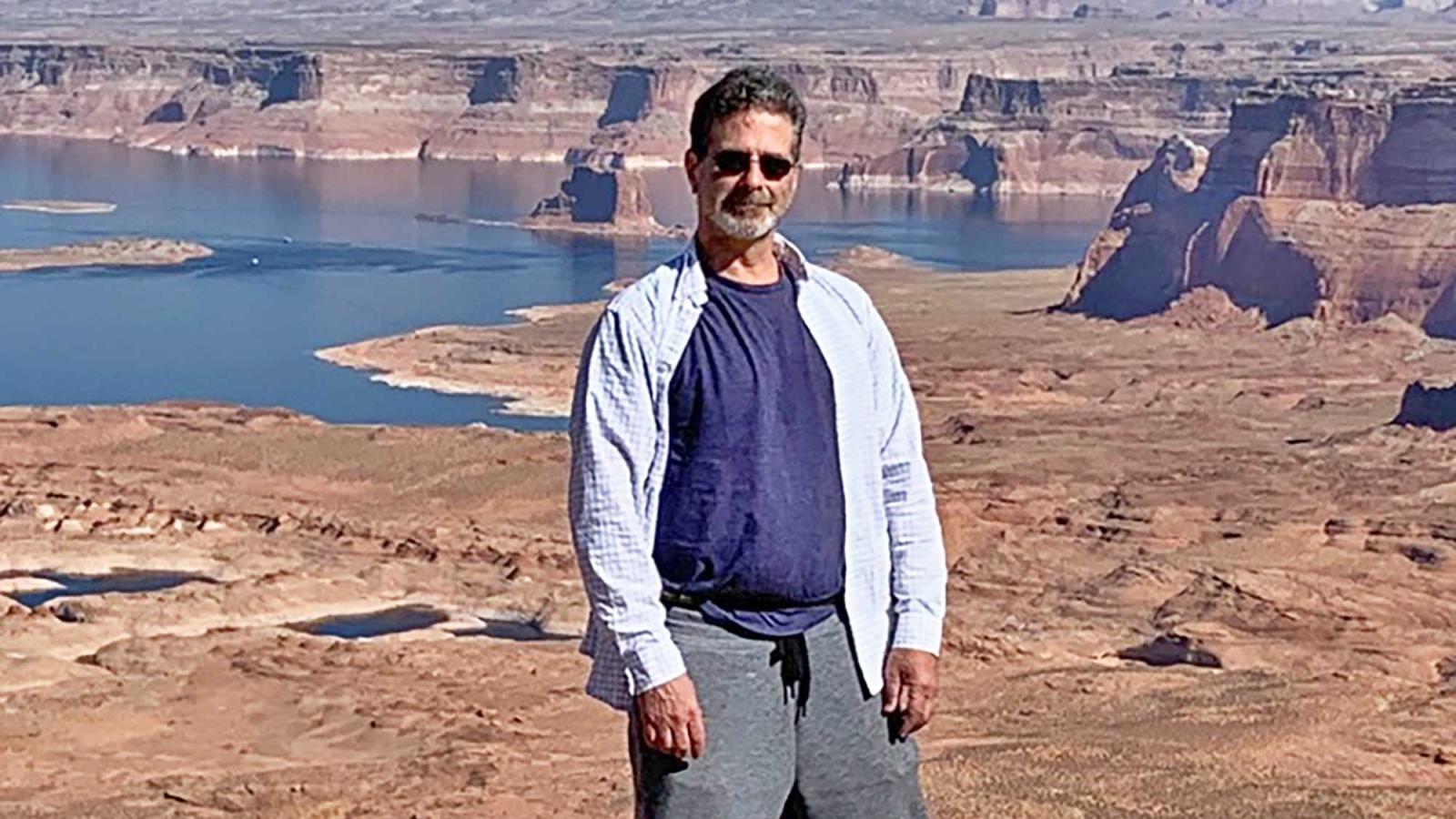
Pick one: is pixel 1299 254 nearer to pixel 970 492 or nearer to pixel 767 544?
pixel 970 492

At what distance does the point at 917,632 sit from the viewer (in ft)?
17.8

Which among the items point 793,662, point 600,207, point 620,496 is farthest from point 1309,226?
point 620,496

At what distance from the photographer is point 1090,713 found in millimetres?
18547

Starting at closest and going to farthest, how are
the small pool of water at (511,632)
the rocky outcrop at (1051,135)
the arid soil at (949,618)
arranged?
the arid soil at (949,618) → the small pool of water at (511,632) → the rocky outcrop at (1051,135)

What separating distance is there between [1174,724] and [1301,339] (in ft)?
136

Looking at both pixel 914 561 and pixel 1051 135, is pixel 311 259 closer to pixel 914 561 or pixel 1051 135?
pixel 1051 135

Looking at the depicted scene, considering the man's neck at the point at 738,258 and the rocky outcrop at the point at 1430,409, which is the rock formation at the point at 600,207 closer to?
the rocky outcrop at the point at 1430,409

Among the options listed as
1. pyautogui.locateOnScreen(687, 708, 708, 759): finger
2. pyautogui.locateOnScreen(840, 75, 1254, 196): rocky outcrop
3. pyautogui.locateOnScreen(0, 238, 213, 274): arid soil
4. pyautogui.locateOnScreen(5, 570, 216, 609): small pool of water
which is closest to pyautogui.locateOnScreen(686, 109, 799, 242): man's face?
pyautogui.locateOnScreen(687, 708, 708, 759): finger

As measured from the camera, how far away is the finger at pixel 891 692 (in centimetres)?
538

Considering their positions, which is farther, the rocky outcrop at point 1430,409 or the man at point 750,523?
the rocky outcrop at point 1430,409

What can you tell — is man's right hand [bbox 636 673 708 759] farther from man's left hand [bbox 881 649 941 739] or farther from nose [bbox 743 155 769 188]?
nose [bbox 743 155 769 188]

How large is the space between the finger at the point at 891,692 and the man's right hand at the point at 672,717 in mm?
447

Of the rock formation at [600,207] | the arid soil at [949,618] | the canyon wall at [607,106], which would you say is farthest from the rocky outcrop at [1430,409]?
the canyon wall at [607,106]

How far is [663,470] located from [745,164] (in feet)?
2.18
